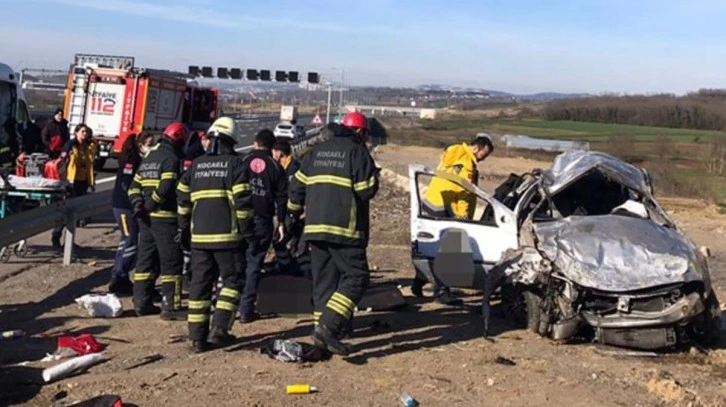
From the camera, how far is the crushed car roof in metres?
9.06

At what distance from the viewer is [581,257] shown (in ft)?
26.2

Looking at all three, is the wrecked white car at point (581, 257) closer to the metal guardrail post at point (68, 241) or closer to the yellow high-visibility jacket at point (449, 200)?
the yellow high-visibility jacket at point (449, 200)

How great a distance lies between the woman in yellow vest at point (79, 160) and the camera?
43.7 ft

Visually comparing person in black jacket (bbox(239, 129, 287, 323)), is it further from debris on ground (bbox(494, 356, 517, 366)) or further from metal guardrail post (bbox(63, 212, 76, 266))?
metal guardrail post (bbox(63, 212, 76, 266))

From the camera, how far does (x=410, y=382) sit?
675cm

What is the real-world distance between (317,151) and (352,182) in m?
0.39

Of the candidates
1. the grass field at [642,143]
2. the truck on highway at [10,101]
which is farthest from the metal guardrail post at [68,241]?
the grass field at [642,143]

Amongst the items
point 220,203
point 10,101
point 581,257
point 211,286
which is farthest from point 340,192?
point 10,101

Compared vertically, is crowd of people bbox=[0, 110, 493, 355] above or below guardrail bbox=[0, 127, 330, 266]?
above

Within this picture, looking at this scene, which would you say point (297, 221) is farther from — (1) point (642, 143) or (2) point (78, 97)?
(1) point (642, 143)

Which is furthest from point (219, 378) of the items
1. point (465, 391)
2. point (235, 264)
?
point (465, 391)

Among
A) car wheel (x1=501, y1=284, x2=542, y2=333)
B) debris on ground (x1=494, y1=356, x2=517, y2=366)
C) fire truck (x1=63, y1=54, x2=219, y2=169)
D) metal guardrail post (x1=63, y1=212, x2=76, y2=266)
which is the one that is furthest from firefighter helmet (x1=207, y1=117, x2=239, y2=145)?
fire truck (x1=63, y1=54, x2=219, y2=169)

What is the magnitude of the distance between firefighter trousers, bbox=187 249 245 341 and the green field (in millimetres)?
55459

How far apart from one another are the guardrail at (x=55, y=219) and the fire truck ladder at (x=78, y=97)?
14.5 metres
